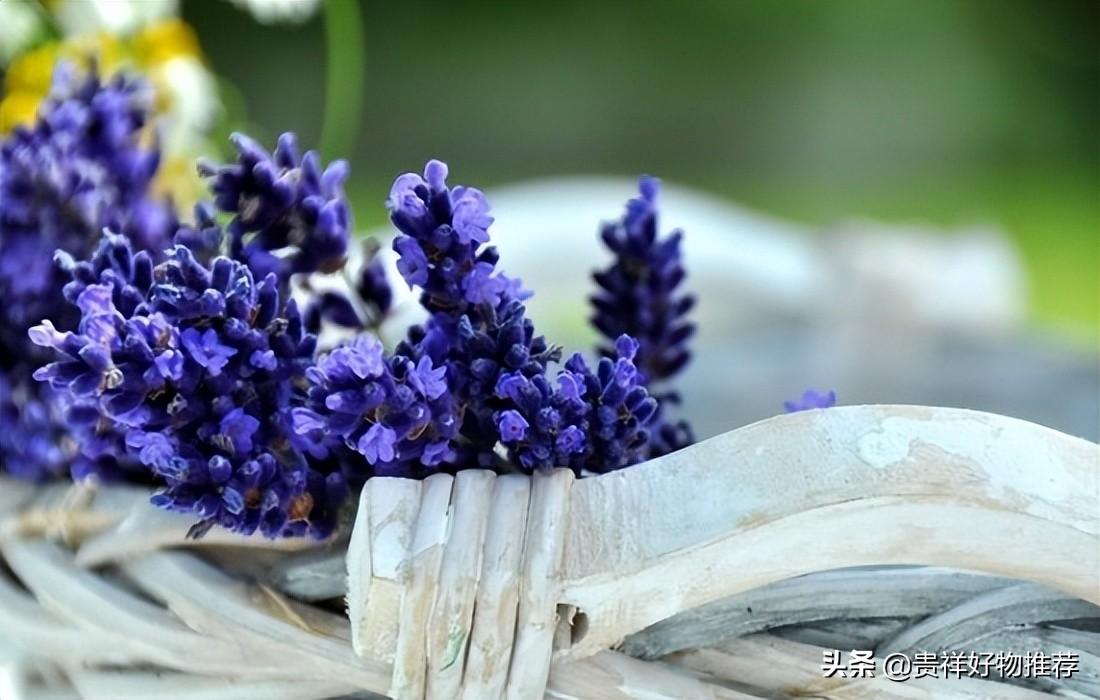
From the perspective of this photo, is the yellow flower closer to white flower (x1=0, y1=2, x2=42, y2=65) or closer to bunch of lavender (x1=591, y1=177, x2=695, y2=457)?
white flower (x1=0, y1=2, x2=42, y2=65)

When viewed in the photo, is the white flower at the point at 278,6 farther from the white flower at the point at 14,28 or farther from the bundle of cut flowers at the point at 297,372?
the bundle of cut flowers at the point at 297,372

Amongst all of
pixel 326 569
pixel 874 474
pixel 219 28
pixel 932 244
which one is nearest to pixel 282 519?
pixel 326 569

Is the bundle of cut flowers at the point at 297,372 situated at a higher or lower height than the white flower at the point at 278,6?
lower

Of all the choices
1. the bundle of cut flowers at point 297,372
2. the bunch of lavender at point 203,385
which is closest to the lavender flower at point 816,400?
the bundle of cut flowers at point 297,372

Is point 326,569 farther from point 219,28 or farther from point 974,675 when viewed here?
point 219,28

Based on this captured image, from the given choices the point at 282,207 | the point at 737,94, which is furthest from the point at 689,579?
the point at 737,94

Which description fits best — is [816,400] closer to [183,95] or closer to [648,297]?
[648,297]

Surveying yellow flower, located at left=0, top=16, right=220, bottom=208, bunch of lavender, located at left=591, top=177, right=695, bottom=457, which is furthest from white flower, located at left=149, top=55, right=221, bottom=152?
bunch of lavender, located at left=591, top=177, right=695, bottom=457
